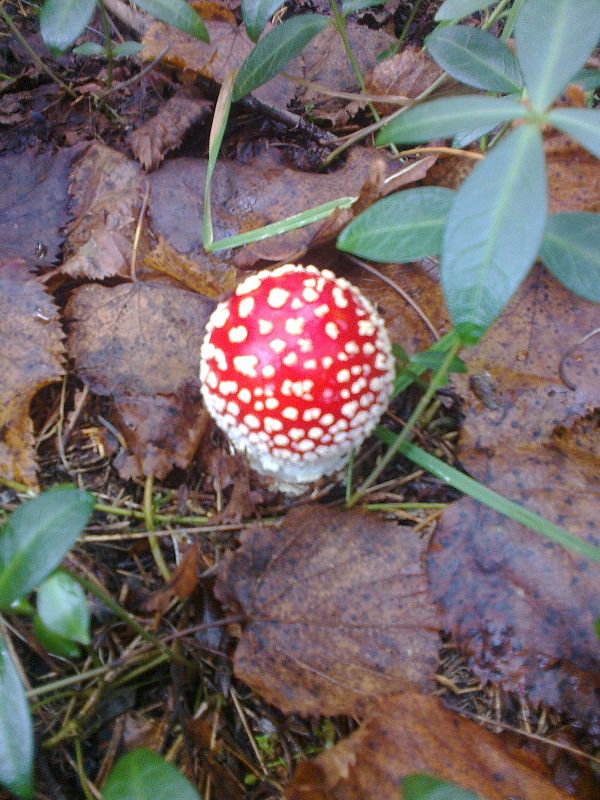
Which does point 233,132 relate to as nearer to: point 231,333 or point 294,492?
point 231,333

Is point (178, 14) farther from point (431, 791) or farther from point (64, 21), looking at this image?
point (431, 791)

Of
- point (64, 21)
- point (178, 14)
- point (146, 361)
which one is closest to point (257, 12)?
point (178, 14)

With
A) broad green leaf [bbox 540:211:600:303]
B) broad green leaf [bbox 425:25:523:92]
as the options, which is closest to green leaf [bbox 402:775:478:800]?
broad green leaf [bbox 540:211:600:303]

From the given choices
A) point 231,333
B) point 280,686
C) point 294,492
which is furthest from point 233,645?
point 231,333

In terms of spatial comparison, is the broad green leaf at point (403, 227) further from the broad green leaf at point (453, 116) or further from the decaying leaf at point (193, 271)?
the decaying leaf at point (193, 271)

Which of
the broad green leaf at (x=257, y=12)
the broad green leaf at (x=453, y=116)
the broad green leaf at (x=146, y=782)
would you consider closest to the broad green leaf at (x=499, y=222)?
the broad green leaf at (x=453, y=116)

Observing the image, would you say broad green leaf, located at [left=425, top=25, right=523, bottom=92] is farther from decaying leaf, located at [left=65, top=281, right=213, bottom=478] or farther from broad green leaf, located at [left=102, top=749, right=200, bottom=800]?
broad green leaf, located at [left=102, top=749, right=200, bottom=800]
